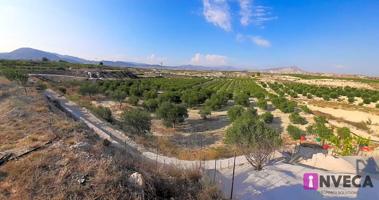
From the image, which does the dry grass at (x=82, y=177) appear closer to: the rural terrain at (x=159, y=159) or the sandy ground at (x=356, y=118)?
the rural terrain at (x=159, y=159)

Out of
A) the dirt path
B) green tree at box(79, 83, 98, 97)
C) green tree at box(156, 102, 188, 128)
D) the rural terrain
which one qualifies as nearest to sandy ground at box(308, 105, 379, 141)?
the rural terrain

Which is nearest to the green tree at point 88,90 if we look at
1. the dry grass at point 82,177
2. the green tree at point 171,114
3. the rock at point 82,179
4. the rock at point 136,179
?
the green tree at point 171,114

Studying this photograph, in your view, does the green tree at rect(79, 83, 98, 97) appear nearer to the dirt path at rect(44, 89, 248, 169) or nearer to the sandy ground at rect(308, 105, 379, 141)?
the dirt path at rect(44, 89, 248, 169)

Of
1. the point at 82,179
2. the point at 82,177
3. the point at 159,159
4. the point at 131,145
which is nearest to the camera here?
the point at 82,179

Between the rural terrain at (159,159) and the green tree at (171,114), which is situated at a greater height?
the rural terrain at (159,159)

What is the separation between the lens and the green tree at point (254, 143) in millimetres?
11709

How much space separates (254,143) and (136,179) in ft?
23.9

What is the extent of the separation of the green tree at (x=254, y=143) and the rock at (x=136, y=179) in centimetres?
631

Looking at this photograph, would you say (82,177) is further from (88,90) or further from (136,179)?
(88,90)

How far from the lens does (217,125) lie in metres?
27.0

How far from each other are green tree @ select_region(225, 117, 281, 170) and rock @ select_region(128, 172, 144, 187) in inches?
249

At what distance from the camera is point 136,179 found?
21.5ft

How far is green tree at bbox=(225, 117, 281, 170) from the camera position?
38.4 feet

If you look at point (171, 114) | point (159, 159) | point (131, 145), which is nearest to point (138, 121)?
point (171, 114)
